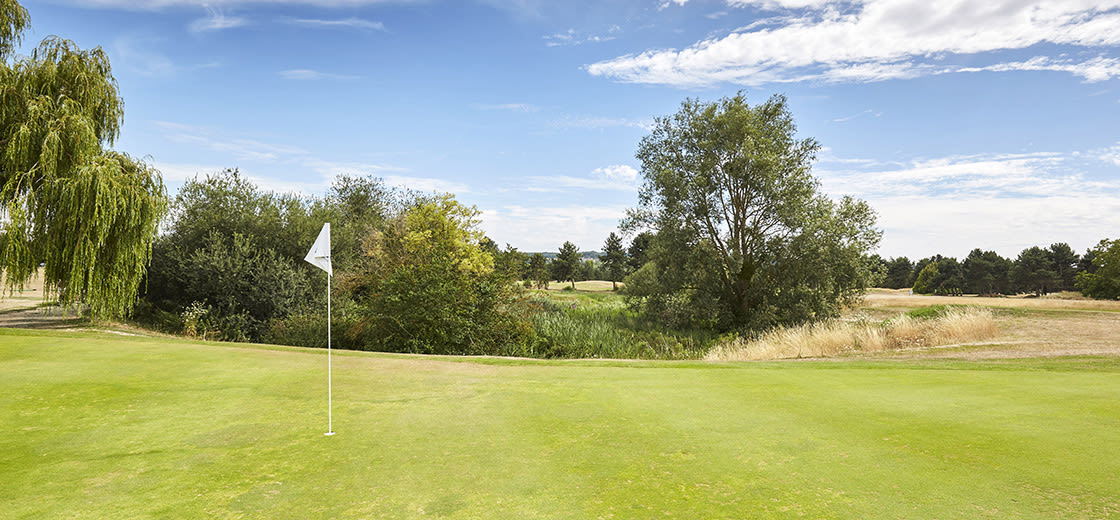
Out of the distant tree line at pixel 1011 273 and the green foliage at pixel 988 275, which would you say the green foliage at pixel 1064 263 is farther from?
the green foliage at pixel 988 275

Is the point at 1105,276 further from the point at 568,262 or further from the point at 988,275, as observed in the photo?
the point at 568,262

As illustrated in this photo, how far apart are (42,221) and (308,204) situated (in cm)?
1768

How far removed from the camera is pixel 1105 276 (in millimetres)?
45625

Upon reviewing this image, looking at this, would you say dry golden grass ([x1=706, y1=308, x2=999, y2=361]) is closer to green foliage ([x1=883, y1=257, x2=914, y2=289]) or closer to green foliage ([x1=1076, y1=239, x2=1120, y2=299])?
green foliage ([x1=1076, y1=239, x2=1120, y2=299])

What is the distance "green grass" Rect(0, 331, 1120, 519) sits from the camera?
12.3ft

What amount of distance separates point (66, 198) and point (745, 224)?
2473cm

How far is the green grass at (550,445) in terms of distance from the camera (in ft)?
12.3

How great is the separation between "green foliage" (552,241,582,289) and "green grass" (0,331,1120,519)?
232ft

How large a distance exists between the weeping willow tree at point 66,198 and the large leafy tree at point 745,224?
20.0 metres

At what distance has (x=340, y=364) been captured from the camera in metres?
9.85

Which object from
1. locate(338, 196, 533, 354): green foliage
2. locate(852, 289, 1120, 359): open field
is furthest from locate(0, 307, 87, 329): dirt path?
locate(852, 289, 1120, 359): open field

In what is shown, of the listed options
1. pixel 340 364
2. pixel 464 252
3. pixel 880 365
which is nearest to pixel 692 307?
pixel 464 252

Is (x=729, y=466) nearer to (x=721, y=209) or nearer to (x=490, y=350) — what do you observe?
(x=490, y=350)

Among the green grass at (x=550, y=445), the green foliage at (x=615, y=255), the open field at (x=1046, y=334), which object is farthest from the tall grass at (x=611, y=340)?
the green foliage at (x=615, y=255)
